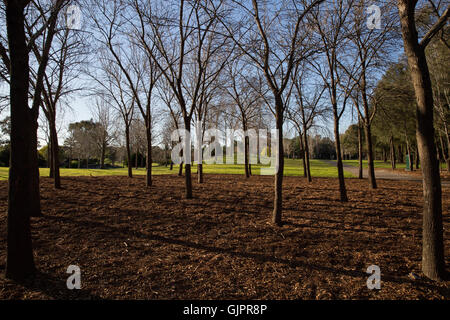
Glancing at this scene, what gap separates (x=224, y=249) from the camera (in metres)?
4.60

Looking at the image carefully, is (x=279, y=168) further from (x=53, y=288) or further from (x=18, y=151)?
(x=18, y=151)

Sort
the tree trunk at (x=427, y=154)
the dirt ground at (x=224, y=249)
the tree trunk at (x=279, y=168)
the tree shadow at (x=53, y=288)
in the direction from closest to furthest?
the tree shadow at (x=53, y=288) < the dirt ground at (x=224, y=249) < the tree trunk at (x=427, y=154) < the tree trunk at (x=279, y=168)

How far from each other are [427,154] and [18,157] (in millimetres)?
6259

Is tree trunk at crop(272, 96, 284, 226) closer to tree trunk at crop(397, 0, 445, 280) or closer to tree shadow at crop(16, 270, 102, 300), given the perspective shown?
tree trunk at crop(397, 0, 445, 280)

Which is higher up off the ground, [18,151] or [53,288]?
[18,151]

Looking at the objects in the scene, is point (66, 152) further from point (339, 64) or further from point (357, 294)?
point (357, 294)

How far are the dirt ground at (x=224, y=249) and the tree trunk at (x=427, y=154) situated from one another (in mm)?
318

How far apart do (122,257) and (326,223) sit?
16.7 ft

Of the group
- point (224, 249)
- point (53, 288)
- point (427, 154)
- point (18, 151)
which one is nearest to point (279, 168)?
point (224, 249)

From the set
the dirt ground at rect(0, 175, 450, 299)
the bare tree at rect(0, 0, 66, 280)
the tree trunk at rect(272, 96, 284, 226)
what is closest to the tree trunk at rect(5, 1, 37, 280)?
the bare tree at rect(0, 0, 66, 280)

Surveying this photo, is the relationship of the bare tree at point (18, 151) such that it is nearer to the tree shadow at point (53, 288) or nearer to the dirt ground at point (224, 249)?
the tree shadow at point (53, 288)

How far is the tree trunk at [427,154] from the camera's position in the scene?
3.38 metres

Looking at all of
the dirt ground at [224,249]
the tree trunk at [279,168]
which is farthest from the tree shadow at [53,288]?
the tree trunk at [279,168]
